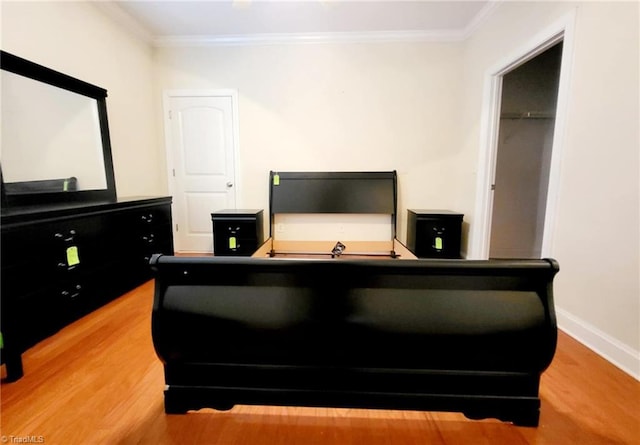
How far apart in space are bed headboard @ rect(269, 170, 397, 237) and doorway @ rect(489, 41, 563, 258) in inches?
49.0

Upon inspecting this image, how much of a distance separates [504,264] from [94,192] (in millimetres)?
3179

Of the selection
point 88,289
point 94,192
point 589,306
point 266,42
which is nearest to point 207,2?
point 266,42

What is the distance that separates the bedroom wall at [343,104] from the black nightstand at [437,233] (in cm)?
45

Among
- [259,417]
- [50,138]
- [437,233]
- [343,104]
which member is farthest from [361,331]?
[343,104]

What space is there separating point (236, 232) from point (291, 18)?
249 cm

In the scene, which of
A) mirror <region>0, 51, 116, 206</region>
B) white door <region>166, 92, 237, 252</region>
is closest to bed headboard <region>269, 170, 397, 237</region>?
white door <region>166, 92, 237, 252</region>

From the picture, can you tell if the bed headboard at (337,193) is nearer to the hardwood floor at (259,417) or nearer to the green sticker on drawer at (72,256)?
the green sticker on drawer at (72,256)

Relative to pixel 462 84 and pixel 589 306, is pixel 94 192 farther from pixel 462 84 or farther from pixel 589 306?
pixel 462 84

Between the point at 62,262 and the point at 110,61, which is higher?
the point at 110,61

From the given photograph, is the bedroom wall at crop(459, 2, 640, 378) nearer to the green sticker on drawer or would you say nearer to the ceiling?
the ceiling

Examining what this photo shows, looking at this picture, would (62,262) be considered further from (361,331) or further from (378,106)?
(378,106)

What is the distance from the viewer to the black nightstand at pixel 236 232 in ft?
11.1

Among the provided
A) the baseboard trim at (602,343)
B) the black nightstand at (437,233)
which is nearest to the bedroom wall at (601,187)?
the baseboard trim at (602,343)

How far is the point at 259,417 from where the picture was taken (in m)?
1.28
